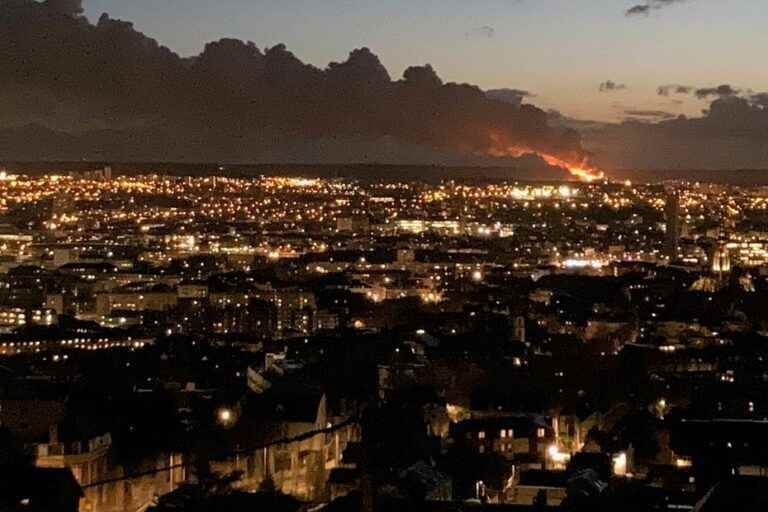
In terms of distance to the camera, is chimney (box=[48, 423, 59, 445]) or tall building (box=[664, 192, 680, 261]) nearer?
chimney (box=[48, 423, 59, 445])

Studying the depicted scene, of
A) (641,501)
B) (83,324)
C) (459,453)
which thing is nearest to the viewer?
(641,501)

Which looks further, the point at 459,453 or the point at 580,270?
the point at 580,270

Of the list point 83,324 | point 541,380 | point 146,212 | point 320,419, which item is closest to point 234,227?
point 146,212

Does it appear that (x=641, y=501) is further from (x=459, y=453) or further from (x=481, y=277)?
(x=481, y=277)

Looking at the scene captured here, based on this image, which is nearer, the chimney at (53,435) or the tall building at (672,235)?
the chimney at (53,435)

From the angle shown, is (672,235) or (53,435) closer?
(53,435)

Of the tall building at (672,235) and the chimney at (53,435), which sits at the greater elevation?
the chimney at (53,435)

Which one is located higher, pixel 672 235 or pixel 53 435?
pixel 53 435

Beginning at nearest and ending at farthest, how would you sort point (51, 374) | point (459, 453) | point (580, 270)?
point (459, 453) < point (51, 374) < point (580, 270)

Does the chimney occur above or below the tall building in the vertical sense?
above
